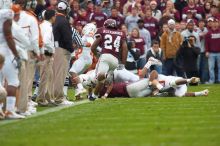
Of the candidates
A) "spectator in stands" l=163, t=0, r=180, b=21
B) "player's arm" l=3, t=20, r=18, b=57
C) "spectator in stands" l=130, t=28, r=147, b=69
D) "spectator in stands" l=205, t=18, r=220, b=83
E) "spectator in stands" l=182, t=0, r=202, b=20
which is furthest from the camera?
"spectator in stands" l=182, t=0, r=202, b=20

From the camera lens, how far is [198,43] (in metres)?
24.9

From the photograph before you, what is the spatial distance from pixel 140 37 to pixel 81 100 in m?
7.72

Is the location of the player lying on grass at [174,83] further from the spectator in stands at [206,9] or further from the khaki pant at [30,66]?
the spectator in stands at [206,9]

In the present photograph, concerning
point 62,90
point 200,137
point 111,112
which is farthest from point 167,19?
point 200,137

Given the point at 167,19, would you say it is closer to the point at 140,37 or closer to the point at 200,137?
the point at 140,37

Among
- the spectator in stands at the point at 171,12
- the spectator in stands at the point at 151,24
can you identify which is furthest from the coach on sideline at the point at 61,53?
the spectator in stands at the point at 171,12

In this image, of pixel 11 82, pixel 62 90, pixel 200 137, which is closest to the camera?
pixel 200 137

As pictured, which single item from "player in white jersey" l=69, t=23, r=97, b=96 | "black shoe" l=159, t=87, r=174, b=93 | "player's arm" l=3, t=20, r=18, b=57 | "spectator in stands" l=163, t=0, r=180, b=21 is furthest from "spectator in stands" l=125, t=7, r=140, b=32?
"player's arm" l=3, t=20, r=18, b=57

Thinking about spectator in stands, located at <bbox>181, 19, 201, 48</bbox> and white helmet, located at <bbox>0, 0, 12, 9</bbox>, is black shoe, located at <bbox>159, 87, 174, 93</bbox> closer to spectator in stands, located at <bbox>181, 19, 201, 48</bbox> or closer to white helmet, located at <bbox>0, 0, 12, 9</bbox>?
white helmet, located at <bbox>0, 0, 12, 9</bbox>

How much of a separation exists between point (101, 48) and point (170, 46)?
7147mm

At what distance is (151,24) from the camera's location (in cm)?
2581

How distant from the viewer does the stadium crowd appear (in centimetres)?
1299

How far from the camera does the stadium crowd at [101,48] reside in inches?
512

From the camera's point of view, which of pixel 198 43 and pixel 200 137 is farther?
pixel 198 43
